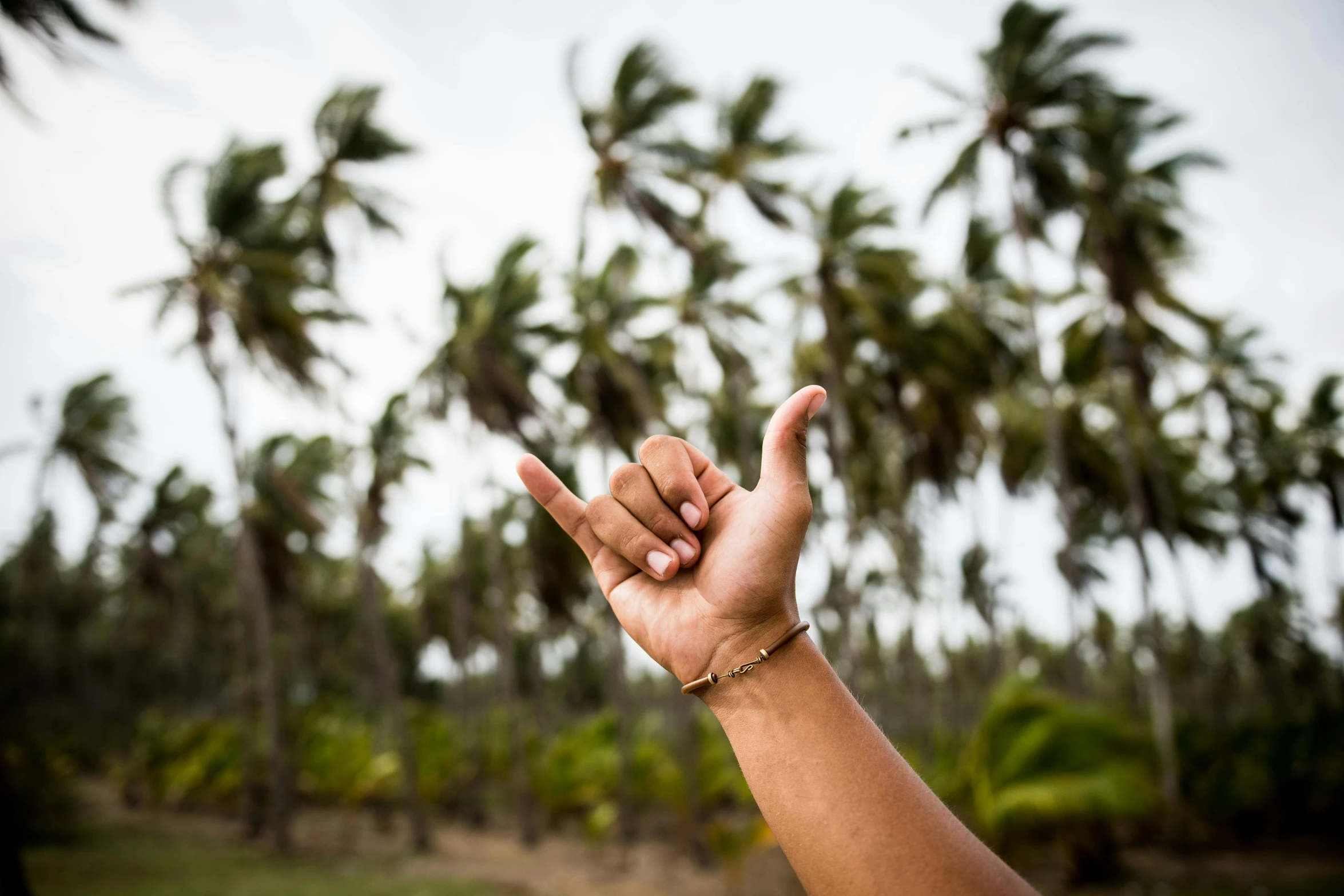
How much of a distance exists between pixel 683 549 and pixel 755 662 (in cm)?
28

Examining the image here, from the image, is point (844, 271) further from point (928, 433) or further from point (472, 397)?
point (472, 397)

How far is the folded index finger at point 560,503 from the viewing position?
1.67 metres

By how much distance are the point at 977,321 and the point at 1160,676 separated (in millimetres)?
10003

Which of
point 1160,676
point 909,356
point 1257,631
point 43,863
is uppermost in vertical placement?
point 909,356

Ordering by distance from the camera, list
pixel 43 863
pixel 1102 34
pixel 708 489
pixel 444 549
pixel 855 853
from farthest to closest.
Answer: pixel 444 549
pixel 1102 34
pixel 43 863
pixel 708 489
pixel 855 853

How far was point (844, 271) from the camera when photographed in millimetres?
16156

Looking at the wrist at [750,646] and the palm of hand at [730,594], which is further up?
the palm of hand at [730,594]

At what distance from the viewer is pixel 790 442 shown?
4.63 feet

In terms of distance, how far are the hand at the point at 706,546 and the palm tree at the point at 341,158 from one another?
17.3 metres

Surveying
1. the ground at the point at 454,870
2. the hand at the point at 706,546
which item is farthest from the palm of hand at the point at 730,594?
the ground at the point at 454,870

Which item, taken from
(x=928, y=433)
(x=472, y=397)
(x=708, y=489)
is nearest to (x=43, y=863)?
(x=472, y=397)

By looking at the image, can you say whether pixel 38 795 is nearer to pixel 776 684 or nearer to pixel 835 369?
pixel 835 369

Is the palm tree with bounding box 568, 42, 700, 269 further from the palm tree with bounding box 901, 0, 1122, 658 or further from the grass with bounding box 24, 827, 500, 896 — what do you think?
the grass with bounding box 24, 827, 500, 896

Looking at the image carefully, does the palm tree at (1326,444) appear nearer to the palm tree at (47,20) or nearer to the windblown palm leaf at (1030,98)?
the windblown palm leaf at (1030,98)
